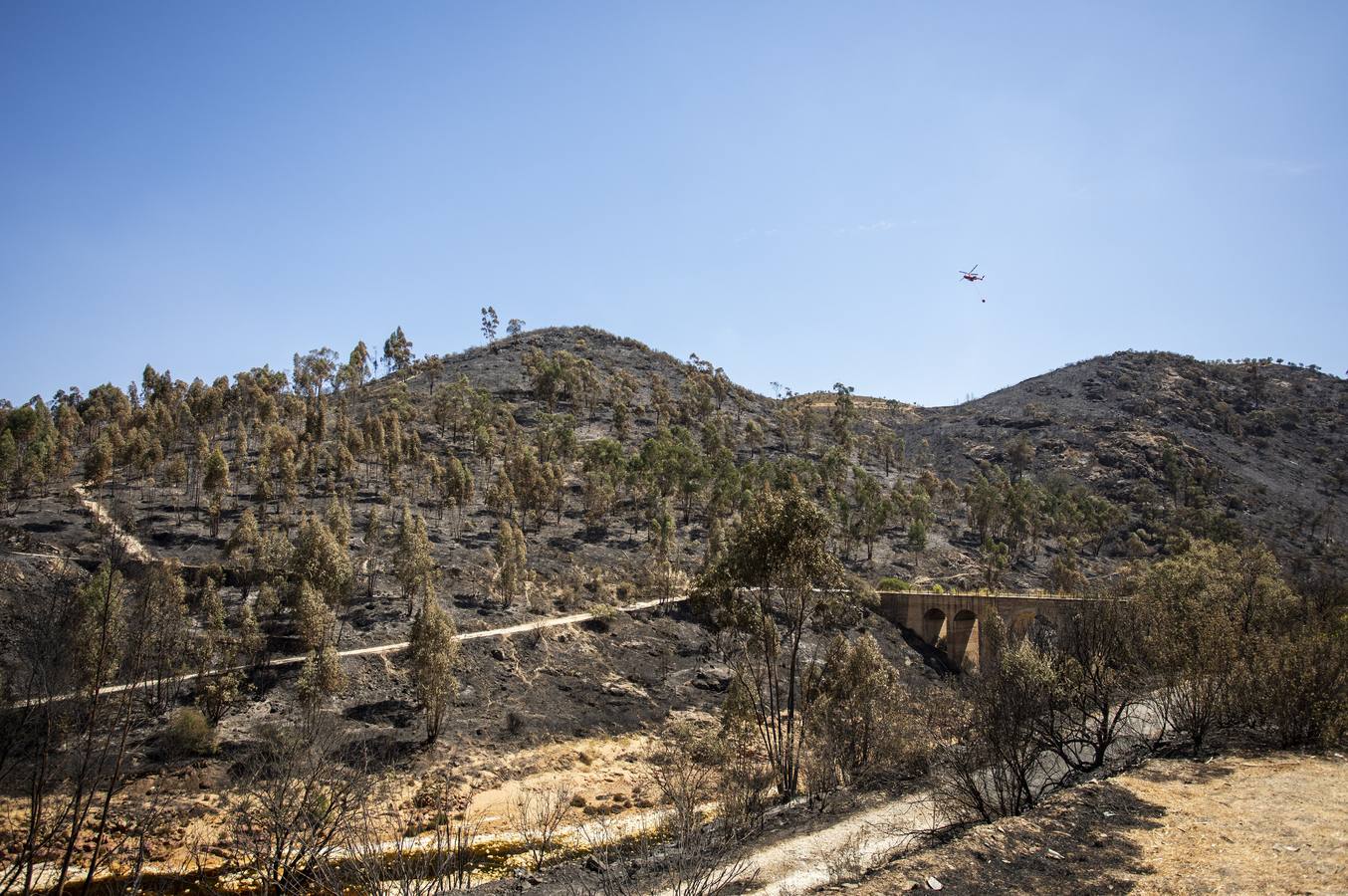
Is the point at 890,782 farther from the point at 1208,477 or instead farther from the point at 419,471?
the point at 1208,477

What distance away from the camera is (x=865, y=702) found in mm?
34188

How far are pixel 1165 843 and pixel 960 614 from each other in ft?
167

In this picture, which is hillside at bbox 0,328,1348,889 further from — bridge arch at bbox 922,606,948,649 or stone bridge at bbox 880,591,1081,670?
stone bridge at bbox 880,591,1081,670

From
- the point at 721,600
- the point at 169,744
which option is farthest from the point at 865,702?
the point at 169,744

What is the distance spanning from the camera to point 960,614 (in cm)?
7019

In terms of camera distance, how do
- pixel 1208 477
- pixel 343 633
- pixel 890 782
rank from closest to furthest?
pixel 890 782
pixel 343 633
pixel 1208 477

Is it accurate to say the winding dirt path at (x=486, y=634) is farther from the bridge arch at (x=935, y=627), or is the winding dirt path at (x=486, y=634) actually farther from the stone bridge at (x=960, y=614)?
the bridge arch at (x=935, y=627)

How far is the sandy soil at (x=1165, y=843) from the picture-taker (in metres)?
18.6

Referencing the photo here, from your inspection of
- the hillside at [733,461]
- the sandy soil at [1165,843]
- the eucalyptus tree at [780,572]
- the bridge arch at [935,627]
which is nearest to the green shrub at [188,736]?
the hillside at [733,461]

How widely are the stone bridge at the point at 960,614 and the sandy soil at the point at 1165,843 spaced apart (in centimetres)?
4022

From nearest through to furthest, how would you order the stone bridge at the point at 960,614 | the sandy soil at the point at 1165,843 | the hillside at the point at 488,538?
the sandy soil at the point at 1165,843 → the hillside at the point at 488,538 → the stone bridge at the point at 960,614

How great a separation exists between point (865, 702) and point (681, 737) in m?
12.2

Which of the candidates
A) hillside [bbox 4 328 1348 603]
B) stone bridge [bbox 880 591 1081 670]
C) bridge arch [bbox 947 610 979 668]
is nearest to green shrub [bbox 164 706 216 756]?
hillside [bbox 4 328 1348 603]

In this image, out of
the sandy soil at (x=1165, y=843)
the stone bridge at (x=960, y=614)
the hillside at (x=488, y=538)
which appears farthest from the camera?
the stone bridge at (x=960, y=614)
